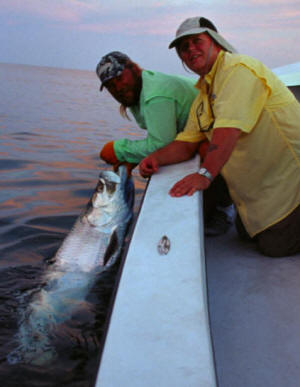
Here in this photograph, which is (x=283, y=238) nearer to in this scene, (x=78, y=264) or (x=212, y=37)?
(x=212, y=37)

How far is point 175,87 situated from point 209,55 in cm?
72

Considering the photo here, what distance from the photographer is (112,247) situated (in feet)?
10.5

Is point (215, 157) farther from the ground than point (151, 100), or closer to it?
closer to it

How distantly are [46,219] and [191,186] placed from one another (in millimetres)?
3207

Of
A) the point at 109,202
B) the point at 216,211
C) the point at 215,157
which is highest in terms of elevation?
the point at 215,157

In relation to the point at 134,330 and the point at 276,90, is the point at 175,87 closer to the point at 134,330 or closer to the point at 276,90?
the point at 276,90

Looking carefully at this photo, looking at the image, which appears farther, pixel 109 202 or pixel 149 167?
pixel 109 202

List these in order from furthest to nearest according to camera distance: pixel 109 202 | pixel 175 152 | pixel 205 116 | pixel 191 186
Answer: pixel 109 202, pixel 175 152, pixel 205 116, pixel 191 186

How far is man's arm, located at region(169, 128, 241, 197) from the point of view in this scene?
89.0 inches

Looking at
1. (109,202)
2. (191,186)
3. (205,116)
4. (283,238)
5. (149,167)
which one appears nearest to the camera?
(191,186)

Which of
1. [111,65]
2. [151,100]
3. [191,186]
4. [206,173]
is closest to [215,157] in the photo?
[206,173]

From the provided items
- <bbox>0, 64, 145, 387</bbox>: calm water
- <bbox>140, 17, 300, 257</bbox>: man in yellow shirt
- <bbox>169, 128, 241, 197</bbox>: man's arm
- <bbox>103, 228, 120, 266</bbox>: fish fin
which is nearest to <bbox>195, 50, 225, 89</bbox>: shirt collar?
<bbox>140, 17, 300, 257</bbox>: man in yellow shirt

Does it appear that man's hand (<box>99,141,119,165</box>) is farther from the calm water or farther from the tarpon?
the calm water

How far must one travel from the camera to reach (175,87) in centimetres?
319
